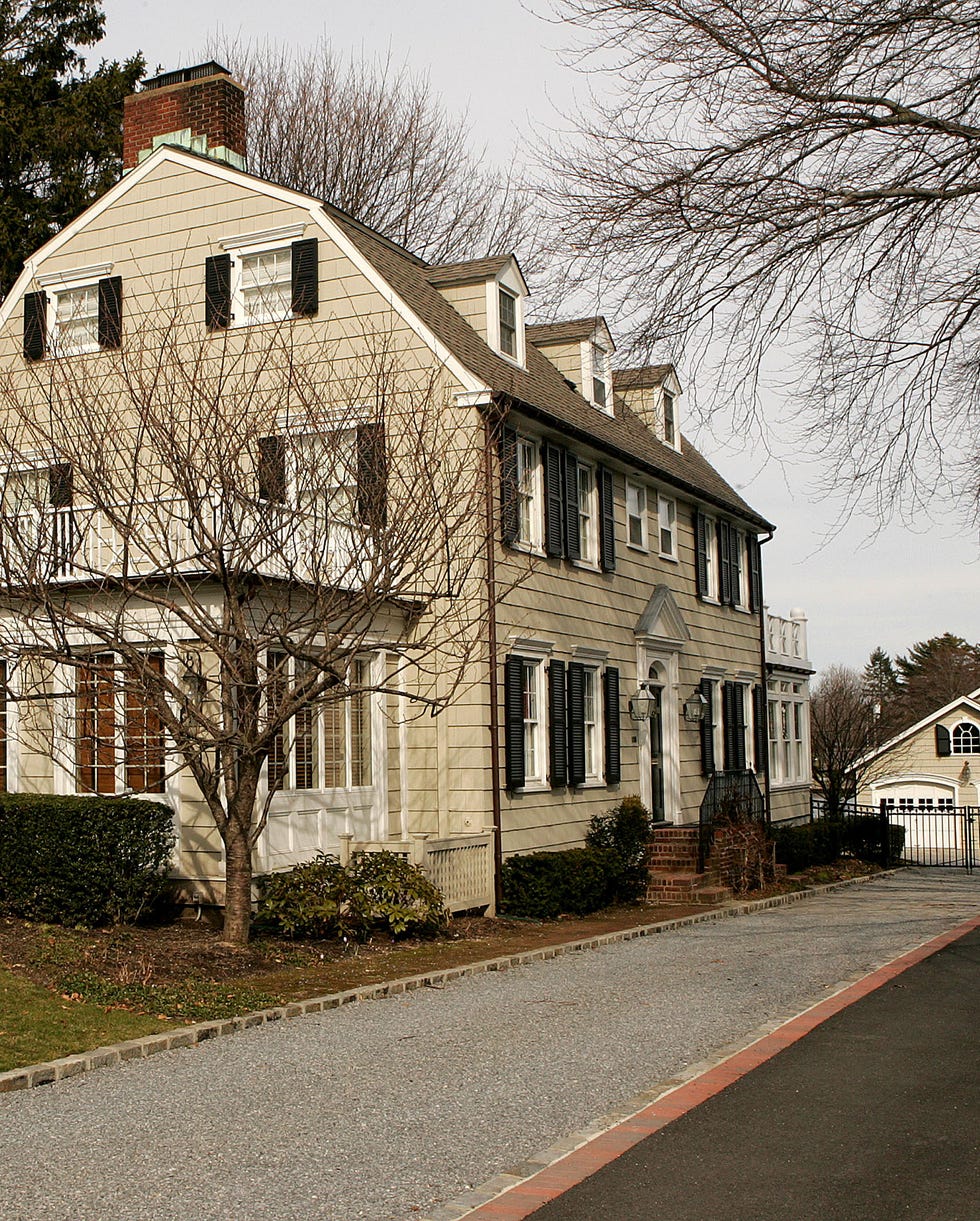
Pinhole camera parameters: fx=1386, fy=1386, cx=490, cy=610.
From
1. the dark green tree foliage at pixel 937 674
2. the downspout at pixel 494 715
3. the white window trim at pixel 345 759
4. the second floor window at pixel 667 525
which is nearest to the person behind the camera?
the white window trim at pixel 345 759

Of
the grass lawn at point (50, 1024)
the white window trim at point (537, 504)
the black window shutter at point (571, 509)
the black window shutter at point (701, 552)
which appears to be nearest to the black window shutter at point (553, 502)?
the white window trim at point (537, 504)

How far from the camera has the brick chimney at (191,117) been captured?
69.1ft

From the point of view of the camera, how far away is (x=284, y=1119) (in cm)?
727

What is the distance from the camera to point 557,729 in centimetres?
1961

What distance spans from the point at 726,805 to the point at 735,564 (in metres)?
7.73

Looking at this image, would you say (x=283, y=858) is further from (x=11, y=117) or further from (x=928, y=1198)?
(x=11, y=117)

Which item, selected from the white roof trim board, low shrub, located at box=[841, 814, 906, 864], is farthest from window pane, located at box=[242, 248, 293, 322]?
low shrub, located at box=[841, 814, 906, 864]

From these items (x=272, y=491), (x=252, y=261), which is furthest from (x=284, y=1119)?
(x=252, y=261)

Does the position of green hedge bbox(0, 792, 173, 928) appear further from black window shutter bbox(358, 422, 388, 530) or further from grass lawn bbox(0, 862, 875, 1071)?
black window shutter bbox(358, 422, 388, 530)

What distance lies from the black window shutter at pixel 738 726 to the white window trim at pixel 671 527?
3805 millimetres

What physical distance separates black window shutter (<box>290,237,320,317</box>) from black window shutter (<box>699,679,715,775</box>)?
10.7 m

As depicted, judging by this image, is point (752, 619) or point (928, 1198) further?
point (752, 619)

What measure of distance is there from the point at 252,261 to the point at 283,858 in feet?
29.4

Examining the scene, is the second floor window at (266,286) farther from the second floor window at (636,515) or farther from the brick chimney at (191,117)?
the second floor window at (636,515)
